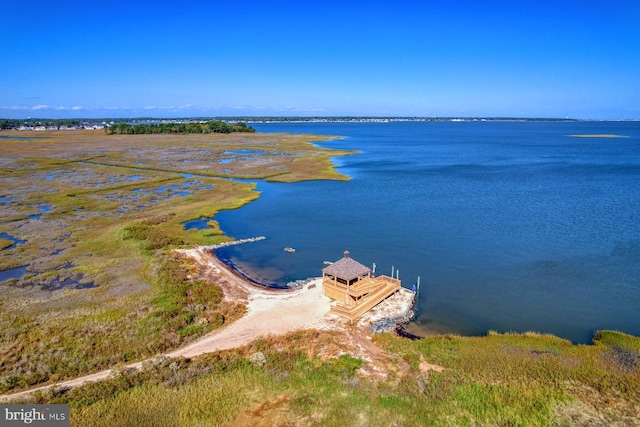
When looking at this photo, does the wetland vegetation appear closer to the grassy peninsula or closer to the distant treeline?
the grassy peninsula

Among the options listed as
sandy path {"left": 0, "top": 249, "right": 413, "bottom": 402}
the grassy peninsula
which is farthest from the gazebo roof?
the grassy peninsula

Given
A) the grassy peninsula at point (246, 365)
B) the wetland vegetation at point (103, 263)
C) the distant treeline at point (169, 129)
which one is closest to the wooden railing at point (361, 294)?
the grassy peninsula at point (246, 365)

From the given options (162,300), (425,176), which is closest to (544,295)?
(162,300)

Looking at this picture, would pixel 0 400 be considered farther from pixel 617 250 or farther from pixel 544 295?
pixel 617 250

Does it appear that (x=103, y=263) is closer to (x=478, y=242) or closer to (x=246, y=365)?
(x=246, y=365)

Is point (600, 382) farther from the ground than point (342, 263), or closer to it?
closer to it

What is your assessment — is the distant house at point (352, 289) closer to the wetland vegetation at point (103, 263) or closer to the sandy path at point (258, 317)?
the sandy path at point (258, 317)
